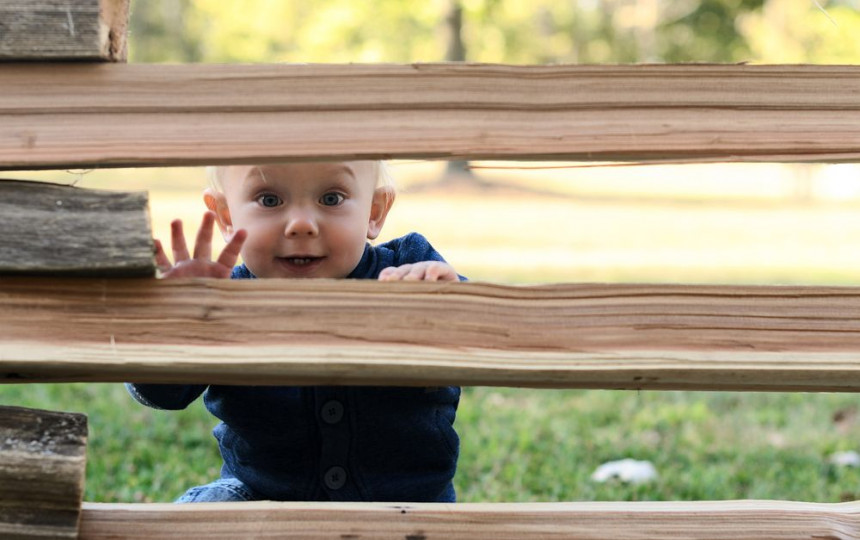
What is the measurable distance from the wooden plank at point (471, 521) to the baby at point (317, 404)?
0.69 m

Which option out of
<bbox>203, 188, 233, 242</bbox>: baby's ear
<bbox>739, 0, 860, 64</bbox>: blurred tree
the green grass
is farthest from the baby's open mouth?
<bbox>739, 0, 860, 64</bbox>: blurred tree

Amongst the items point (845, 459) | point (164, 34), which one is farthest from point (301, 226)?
point (164, 34)

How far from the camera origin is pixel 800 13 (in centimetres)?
2820

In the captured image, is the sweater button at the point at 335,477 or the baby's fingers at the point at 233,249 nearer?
the baby's fingers at the point at 233,249

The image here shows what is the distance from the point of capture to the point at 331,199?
2.75 meters

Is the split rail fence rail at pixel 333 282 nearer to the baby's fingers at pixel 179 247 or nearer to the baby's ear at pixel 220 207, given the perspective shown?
the baby's fingers at pixel 179 247

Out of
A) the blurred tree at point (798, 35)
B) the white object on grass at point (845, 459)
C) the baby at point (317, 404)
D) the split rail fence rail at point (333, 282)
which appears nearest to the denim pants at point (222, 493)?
the baby at point (317, 404)

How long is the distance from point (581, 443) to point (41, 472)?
128 inches

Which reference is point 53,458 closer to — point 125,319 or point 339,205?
point 125,319

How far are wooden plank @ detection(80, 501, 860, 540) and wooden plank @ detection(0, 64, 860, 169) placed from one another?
66 cm

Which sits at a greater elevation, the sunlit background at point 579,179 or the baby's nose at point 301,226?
the sunlit background at point 579,179

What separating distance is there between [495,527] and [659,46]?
98.8ft

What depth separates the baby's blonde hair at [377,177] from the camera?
290 centimetres

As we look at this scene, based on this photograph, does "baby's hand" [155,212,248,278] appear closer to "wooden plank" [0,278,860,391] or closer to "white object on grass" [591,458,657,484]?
"wooden plank" [0,278,860,391]
